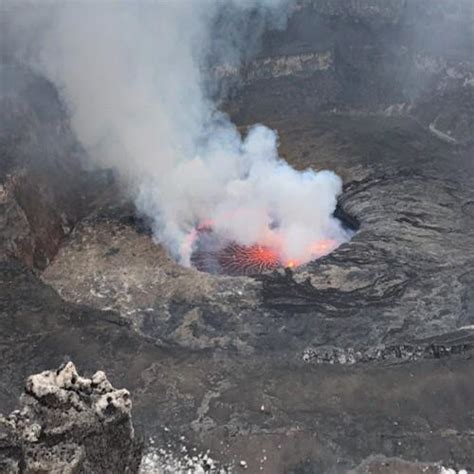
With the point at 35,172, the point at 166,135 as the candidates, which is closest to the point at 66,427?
the point at 35,172

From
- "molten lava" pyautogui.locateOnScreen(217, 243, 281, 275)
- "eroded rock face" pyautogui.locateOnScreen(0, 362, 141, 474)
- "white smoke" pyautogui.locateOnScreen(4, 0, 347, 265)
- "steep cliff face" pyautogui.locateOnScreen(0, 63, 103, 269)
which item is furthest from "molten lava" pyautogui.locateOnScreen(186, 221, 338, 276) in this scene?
"eroded rock face" pyautogui.locateOnScreen(0, 362, 141, 474)

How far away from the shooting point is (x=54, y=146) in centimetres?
2458

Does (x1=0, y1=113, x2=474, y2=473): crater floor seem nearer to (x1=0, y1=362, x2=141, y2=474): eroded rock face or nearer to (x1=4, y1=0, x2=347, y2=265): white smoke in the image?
(x1=4, y1=0, x2=347, y2=265): white smoke

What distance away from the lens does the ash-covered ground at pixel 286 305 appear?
45.4 ft

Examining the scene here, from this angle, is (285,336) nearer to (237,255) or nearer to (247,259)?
(247,259)

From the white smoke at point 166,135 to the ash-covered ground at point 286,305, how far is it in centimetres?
92

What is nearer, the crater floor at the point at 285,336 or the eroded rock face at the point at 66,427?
the eroded rock face at the point at 66,427

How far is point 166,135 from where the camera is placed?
83.2 feet

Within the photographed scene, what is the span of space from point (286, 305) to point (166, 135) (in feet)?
33.0

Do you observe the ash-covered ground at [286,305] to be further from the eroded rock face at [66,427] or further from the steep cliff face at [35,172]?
the eroded rock face at [66,427]

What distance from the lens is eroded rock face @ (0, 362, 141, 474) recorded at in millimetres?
8508

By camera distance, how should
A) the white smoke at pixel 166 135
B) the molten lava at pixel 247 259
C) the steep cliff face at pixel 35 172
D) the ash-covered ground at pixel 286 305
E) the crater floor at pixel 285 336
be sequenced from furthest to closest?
the white smoke at pixel 166 135 → the molten lava at pixel 247 259 → the steep cliff face at pixel 35 172 → the ash-covered ground at pixel 286 305 → the crater floor at pixel 285 336

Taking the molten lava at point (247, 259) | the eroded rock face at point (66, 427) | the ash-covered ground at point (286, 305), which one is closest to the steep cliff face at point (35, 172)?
the ash-covered ground at point (286, 305)

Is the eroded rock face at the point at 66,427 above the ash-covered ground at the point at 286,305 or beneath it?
beneath
